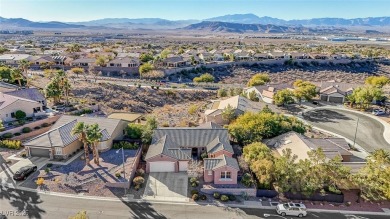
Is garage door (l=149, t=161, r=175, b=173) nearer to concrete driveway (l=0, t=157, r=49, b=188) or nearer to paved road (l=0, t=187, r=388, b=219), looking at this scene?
paved road (l=0, t=187, r=388, b=219)

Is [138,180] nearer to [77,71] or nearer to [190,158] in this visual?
[190,158]

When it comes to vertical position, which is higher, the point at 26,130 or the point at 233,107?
the point at 233,107

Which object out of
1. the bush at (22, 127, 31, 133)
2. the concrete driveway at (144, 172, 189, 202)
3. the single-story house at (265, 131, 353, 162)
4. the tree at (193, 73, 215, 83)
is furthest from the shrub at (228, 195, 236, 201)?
the tree at (193, 73, 215, 83)

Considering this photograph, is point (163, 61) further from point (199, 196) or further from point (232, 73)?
point (199, 196)

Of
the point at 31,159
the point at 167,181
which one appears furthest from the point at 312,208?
the point at 31,159

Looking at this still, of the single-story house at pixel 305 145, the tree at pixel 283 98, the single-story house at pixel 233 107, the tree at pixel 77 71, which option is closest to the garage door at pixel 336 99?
the tree at pixel 283 98

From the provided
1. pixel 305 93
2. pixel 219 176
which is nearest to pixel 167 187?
pixel 219 176
